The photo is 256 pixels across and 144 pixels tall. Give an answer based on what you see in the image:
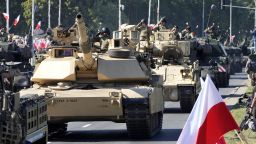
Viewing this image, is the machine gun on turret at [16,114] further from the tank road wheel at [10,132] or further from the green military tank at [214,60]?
the green military tank at [214,60]

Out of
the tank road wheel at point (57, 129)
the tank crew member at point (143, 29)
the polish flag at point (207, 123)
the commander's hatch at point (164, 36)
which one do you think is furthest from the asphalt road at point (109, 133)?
the polish flag at point (207, 123)

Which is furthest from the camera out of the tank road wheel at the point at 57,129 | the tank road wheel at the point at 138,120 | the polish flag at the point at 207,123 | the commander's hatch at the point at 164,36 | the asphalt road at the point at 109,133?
the commander's hatch at the point at 164,36

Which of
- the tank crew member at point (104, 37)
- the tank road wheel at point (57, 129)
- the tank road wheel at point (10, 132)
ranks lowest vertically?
the tank road wheel at point (57, 129)

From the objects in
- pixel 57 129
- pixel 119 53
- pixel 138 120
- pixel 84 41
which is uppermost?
pixel 84 41

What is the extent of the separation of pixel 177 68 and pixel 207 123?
23795 mm

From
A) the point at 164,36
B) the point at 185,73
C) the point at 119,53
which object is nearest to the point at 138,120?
the point at 119,53

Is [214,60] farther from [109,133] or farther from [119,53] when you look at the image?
[119,53]

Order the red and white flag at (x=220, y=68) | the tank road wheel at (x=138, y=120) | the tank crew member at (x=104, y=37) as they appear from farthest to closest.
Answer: the red and white flag at (x=220, y=68) → the tank crew member at (x=104, y=37) → the tank road wheel at (x=138, y=120)

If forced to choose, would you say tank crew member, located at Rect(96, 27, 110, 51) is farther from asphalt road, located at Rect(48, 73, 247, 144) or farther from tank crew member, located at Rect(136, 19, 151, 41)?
tank crew member, located at Rect(136, 19, 151, 41)

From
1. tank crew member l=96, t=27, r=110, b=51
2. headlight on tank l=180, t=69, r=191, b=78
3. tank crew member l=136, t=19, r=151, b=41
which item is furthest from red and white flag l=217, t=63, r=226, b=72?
tank crew member l=96, t=27, r=110, b=51

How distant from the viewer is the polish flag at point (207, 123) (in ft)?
35.0

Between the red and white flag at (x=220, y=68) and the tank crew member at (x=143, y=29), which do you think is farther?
the red and white flag at (x=220, y=68)

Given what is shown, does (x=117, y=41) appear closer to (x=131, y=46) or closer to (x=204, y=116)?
(x=131, y=46)

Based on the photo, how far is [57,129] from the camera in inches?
963
